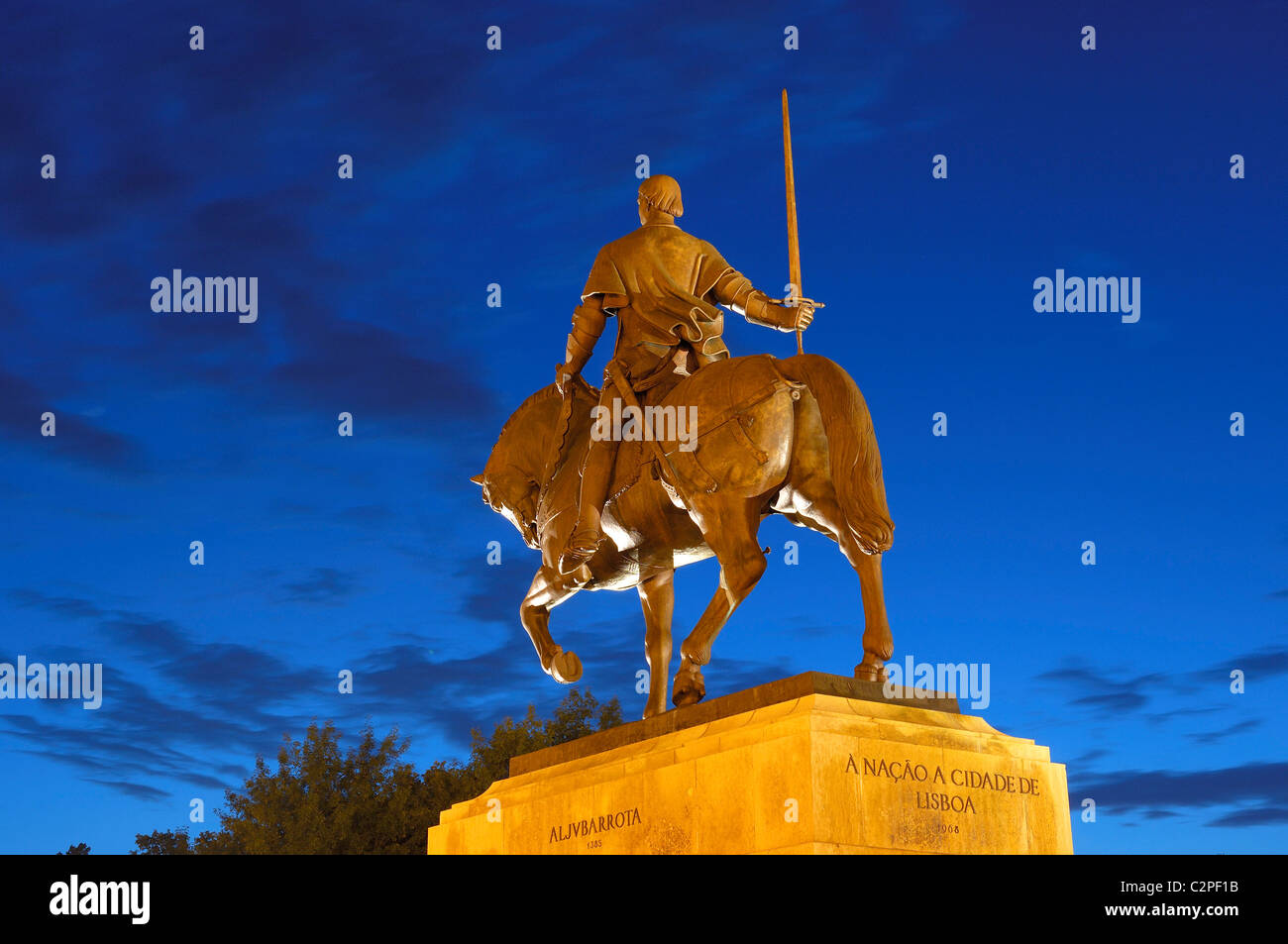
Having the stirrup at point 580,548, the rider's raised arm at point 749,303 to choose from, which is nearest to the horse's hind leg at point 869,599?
the rider's raised arm at point 749,303

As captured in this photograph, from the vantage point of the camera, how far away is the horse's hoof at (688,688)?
12414 mm

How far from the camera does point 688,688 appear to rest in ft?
40.8

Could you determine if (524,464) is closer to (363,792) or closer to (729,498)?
(729,498)

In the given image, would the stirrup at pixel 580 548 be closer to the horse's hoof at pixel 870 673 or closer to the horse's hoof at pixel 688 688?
the horse's hoof at pixel 688 688

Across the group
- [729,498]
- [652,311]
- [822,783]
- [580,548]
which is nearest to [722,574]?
[729,498]

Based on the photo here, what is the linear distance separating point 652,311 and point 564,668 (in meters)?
3.43

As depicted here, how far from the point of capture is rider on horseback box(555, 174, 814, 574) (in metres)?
13.5

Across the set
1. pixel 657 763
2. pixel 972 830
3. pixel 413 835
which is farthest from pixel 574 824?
pixel 413 835

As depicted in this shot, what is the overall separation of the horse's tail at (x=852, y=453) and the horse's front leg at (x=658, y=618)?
277 centimetres

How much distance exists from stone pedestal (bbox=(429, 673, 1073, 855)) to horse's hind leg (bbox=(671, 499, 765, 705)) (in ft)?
1.30
